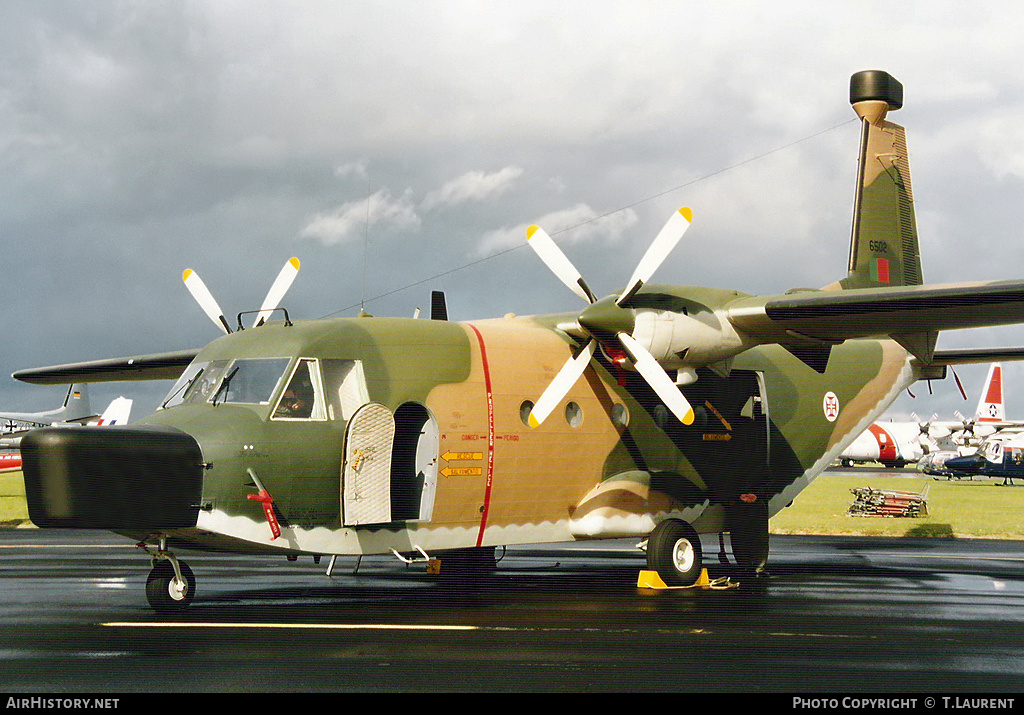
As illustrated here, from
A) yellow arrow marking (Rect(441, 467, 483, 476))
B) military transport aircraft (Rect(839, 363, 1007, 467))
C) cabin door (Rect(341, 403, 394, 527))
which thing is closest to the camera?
cabin door (Rect(341, 403, 394, 527))

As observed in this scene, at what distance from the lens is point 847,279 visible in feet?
60.4

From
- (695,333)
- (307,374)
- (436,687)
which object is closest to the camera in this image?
(436,687)

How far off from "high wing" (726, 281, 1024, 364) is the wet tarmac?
3.73 m

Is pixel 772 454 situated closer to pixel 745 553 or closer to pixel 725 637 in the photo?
pixel 745 553

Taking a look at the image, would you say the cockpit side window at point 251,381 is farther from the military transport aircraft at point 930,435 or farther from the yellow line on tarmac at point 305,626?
the military transport aircraft at point 930,435

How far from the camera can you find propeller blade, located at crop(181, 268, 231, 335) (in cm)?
1494

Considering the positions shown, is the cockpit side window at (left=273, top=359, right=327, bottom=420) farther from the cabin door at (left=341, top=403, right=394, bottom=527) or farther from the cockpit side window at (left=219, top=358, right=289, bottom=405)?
the cabin door at (left=341, top=403, right=394, bottom=527)

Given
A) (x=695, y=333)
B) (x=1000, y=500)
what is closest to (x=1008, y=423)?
(x=1000, y=500)

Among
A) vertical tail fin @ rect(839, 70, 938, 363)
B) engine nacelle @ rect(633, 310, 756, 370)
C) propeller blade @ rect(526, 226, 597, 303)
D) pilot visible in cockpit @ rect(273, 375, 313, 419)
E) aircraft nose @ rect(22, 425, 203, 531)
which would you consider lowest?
aircraft nose @ rect(22, 425, 203, 531)

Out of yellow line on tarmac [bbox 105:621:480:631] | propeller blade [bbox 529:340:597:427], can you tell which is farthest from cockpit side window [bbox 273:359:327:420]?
propeller blade [bbox 529:340:597:427]

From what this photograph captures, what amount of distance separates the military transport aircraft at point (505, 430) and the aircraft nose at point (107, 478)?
0.8 inches

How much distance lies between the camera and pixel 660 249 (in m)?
14.3

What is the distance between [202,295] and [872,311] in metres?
9.67

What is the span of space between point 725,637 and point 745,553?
6032mm
